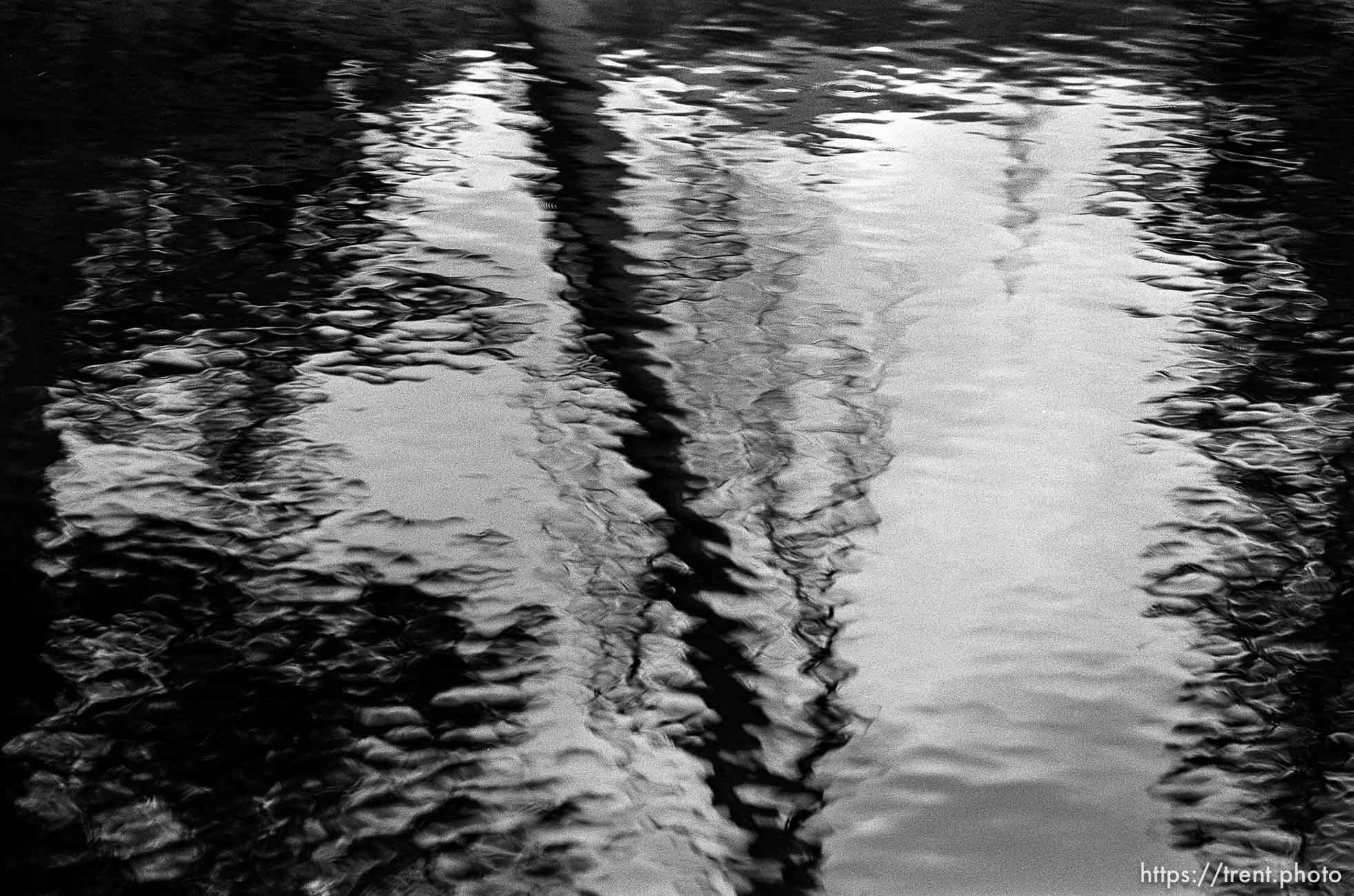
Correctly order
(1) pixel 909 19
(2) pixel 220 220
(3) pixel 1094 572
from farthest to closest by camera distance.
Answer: (1) pixel 909 19 < (2) pixel 220 220 < (3) pixel 1094 572

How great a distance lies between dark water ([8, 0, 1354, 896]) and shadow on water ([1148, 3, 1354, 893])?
10 millimetres

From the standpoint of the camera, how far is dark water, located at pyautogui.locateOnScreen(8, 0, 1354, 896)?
70.7 inches

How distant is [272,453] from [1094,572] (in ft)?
4.87

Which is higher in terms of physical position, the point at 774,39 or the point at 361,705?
the point at 774,39

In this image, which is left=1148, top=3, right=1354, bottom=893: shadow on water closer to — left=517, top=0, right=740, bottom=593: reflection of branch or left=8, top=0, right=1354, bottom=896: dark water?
left=8, top=0, right=1354, bottom=896: dark water

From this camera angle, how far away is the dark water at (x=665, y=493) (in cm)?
179

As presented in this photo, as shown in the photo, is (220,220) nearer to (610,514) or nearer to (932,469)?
(610,514)

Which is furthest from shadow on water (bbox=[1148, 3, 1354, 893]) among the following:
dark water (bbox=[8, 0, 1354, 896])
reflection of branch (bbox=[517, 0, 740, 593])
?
reflection of branch (bbox=[517, 0, 740, 593])

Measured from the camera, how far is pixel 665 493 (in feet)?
8.25

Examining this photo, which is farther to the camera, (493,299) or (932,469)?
(493,299)

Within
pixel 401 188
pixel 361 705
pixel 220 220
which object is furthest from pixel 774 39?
pixel 361 705

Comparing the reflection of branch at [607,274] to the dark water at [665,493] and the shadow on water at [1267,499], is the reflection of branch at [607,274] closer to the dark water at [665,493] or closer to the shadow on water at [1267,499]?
the dark water at [665,493]

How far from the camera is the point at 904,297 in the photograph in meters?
3.34

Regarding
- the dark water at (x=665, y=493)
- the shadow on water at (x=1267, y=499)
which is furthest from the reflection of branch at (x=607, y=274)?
the shadow on water at (x=1267, y=499)
